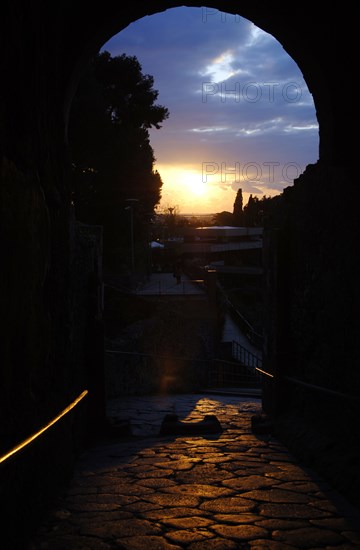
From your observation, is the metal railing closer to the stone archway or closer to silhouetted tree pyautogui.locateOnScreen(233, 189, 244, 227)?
the stone archway

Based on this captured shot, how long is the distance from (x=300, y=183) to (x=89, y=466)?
3.94 metres

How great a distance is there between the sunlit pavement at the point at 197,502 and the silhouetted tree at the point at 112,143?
2301 cm

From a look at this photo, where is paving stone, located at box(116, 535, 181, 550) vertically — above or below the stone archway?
below

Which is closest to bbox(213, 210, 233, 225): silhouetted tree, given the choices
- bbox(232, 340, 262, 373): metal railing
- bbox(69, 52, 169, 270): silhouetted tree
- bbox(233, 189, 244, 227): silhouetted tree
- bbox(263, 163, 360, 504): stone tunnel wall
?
bbox(233, 189, 244, 227): silhouetted tree

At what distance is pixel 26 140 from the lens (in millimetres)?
4055

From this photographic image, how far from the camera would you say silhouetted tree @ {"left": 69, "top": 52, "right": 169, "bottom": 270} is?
28.8 meters

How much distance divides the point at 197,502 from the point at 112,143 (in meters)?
26.6

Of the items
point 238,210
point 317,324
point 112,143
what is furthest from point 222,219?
point 317,324

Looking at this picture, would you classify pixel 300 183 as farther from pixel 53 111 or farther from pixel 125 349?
pixel 125 349

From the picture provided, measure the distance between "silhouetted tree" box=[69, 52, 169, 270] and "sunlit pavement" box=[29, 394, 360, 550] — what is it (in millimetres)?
23011

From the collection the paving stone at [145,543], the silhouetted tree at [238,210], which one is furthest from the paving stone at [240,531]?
the silhouetted tree at [238,210]

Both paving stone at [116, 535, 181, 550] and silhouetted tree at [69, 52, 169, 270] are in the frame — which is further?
silhouetted tree at [69, 52, 169, 270]

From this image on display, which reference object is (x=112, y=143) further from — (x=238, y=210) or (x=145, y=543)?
(x=238, y=210)

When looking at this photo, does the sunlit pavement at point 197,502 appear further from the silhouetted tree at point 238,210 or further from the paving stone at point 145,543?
the silhouetted tree at point 238,210
